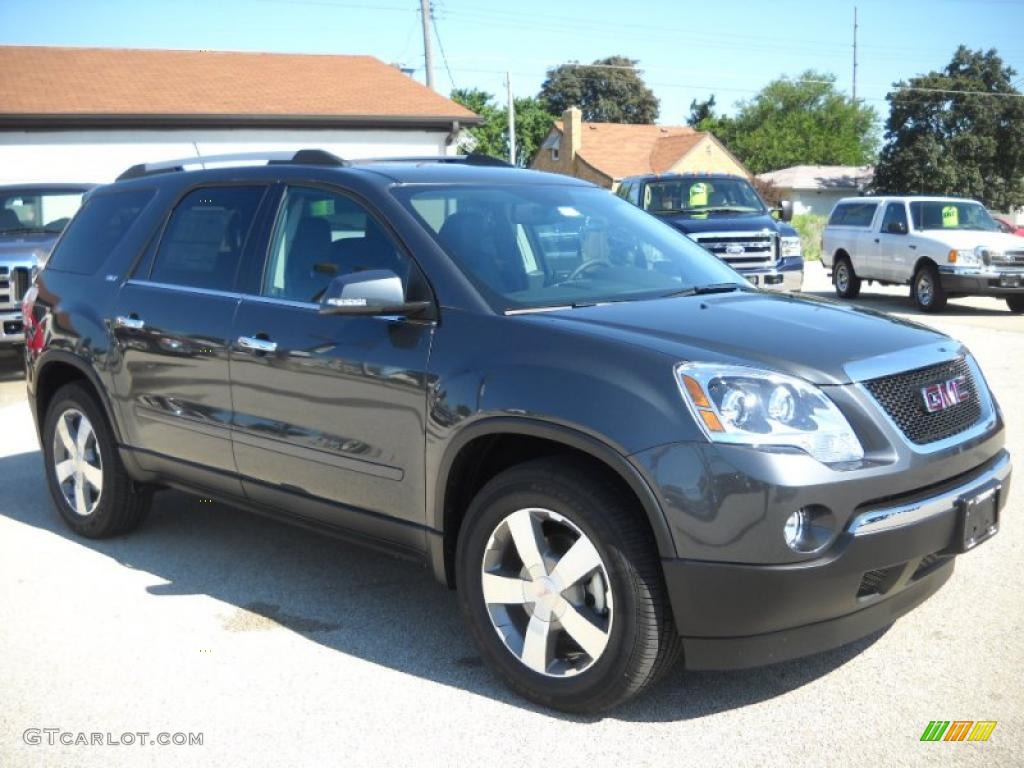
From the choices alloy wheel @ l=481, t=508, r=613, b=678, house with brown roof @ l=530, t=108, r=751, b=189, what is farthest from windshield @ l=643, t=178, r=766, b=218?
house with brown roof @ l=530, t=108, r=751, b=189

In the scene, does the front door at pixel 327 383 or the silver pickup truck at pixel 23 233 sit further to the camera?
the silver pickup truck at pixel 23 233

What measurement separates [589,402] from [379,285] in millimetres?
939

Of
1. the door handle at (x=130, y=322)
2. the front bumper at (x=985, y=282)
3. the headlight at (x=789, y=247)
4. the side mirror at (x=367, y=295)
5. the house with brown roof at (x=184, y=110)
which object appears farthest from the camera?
the house with brown roof at (x=184, y=110)

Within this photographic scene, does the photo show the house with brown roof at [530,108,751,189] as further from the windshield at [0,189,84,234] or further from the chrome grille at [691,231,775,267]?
the windshield at [0,189,84,234]

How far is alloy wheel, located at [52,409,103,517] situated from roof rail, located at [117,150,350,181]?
1.30 metres

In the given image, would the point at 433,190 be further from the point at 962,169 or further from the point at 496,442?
the point at 962,169

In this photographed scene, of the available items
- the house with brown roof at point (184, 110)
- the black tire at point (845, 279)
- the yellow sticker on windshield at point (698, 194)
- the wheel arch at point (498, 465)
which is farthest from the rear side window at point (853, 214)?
the wheel arch at point (498, 465)

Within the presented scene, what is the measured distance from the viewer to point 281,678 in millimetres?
4035

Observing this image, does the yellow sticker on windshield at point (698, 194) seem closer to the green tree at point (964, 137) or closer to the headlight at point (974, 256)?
the headlight at point (974, 256)

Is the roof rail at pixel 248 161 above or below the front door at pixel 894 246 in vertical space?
above

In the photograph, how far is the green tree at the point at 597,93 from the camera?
325 ft

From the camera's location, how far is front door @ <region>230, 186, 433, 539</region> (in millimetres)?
4012

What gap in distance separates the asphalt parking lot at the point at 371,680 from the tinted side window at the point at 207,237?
4.59ft

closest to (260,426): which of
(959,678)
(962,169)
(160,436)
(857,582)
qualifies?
(160,436)
